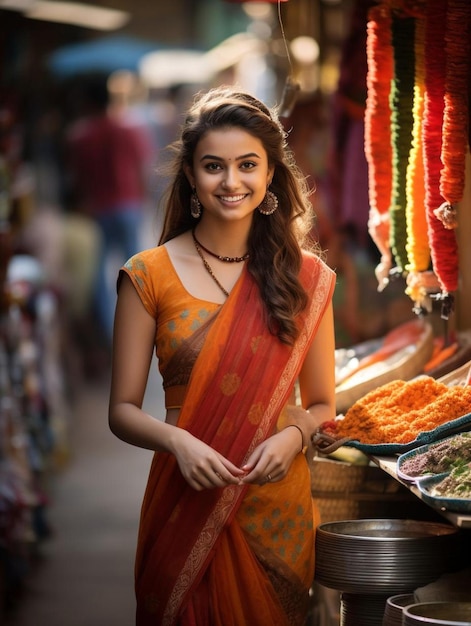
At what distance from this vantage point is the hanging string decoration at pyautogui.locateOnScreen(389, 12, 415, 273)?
12.9 feet

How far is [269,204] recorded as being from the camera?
3389 mm

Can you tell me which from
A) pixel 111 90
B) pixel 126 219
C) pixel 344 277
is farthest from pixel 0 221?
pixel 111 90

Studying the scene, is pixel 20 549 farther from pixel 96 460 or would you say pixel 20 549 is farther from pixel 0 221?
pixel 96 460

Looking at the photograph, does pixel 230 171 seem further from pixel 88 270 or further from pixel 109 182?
pixel 109 182

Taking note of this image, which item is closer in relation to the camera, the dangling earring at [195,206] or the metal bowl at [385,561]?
the metal bowl at [385,561]

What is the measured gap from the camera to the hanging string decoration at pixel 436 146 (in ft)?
12.1

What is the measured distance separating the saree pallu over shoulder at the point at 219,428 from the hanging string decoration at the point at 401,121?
2.74ft

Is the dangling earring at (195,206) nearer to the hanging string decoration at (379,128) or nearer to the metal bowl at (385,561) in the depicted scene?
the metal bowl at (385,561)

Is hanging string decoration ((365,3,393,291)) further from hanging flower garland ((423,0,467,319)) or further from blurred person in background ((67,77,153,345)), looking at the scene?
blurred person in background ((67,77,153,345))

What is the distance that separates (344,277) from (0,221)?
1695mm

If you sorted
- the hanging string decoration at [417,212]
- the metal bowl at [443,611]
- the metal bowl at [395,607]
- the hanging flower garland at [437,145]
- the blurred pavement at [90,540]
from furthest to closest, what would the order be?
the blurred pavement at [90,540], the hanging string decoration at [417,212], the hanging flower garland at [437,145], the metal bowl at [395,607], the metal bowl at [443,611]

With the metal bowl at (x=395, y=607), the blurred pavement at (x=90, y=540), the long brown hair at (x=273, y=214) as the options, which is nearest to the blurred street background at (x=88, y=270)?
the blurred pavement at (x=90, y=540)

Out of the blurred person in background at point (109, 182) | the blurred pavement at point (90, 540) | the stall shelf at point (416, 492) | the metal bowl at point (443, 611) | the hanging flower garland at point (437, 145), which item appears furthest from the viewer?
the blurred person in background at point (109, 182)

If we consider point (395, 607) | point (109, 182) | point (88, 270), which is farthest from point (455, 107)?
point (109, 182)
